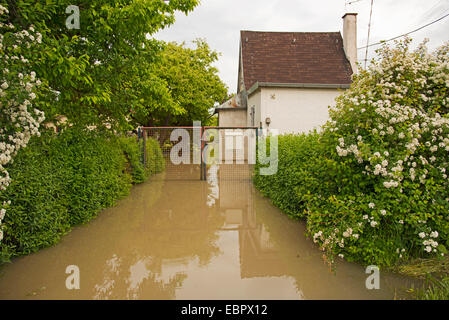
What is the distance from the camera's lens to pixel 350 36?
56.6ft

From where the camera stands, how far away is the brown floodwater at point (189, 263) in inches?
135

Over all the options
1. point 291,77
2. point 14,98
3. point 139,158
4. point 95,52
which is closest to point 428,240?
point 14,98

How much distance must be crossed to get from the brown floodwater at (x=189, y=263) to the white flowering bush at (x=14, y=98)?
3.50 feet

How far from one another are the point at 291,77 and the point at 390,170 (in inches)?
499

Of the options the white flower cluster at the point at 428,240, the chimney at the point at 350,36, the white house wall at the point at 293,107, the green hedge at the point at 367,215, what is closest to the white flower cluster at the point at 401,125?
the white flower cluster at the point at 428,240

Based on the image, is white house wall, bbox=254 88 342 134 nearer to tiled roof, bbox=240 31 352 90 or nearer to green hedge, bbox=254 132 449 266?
tiled roof, bbox=240 31 352 90

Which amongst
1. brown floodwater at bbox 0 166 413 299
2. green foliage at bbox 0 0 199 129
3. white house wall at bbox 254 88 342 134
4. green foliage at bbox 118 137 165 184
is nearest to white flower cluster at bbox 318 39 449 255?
brown floodwater at bbox 0 166 413 299

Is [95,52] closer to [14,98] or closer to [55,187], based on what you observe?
[14,98]

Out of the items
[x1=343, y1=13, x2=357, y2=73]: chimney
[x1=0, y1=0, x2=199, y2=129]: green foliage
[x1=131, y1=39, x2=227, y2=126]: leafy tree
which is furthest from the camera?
[x1=131, y1=39, x2=227, y2=126]: leafy tree

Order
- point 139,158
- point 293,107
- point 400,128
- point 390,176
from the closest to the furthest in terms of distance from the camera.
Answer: point 390,176, point 400,128, point 139,158, point 293,107

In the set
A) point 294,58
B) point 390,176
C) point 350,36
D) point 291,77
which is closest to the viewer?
point 390,176

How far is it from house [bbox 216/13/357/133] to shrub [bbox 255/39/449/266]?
351 inches

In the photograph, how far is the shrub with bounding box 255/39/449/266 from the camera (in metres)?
3.67
